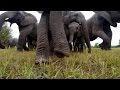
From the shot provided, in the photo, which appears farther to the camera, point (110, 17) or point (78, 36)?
point (110, 17)

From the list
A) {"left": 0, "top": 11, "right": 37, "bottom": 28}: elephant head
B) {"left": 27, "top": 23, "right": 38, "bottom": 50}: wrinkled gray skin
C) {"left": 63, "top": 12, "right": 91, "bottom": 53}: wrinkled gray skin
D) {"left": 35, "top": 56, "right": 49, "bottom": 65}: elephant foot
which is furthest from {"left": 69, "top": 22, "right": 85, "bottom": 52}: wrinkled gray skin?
{"left": 35, "top": 56, "right": 49, "bottom": 65}: elephant foot

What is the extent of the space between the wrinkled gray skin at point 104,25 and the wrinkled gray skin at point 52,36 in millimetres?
4807

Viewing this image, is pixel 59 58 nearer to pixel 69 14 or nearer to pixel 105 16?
pixel 69 14

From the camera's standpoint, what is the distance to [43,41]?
259 centimetres

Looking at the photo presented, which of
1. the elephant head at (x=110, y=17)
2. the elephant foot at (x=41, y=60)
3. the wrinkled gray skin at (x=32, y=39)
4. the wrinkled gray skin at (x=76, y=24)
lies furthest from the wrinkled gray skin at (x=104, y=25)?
the elephant foot at (x=41, y=60)

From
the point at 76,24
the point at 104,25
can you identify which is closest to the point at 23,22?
the point at 76,24

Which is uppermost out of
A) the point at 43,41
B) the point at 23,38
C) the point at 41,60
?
the point at 23,38

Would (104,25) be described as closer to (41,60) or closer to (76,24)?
(76,24)

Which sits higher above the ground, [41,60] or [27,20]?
[27,20]

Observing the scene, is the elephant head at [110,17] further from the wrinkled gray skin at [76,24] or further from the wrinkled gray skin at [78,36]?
the wrinkled gray skin at [76,24]

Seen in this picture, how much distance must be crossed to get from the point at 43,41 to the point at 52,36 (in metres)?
0.08
